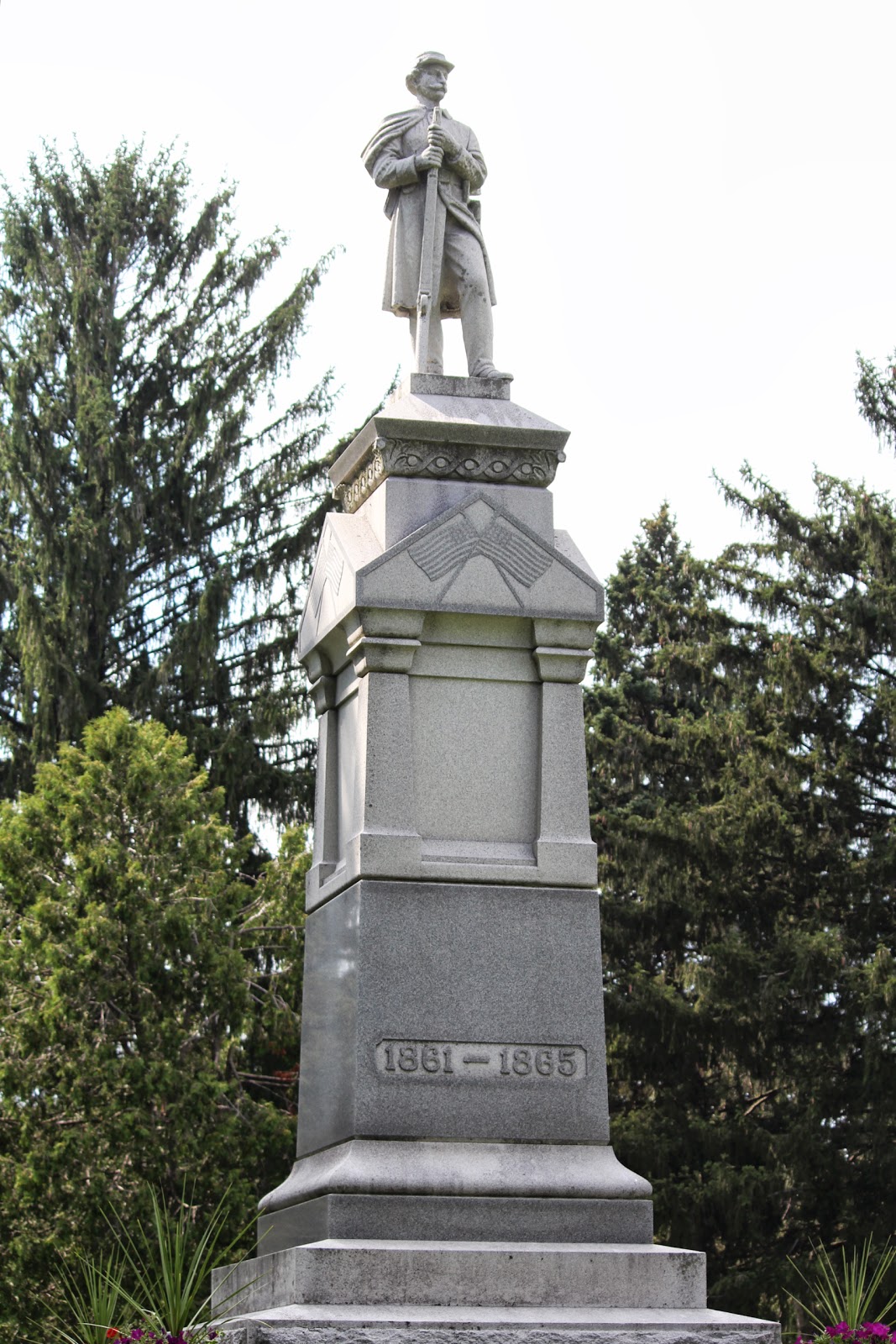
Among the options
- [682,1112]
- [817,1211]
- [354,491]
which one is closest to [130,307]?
[682,1112]

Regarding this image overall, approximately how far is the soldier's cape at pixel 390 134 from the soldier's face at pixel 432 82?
0.24 ft

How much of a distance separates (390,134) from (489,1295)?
17.1ft

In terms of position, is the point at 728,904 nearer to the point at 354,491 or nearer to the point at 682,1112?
the point at 682,1112

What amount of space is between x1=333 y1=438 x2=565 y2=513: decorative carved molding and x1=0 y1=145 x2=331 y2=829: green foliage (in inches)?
648

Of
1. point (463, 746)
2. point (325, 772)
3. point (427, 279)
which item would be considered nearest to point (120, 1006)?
point (325, 772)

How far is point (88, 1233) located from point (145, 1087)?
49.7 inches

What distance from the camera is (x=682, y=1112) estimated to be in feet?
72.1

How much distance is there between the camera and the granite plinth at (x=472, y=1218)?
6691 mm

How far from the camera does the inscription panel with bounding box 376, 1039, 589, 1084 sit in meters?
7.05

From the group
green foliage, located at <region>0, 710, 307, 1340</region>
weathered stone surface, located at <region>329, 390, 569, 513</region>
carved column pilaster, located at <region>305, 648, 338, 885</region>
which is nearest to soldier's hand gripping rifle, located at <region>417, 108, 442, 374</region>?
weathered stone surface, located at <region>329, 390, 569, 513</region>

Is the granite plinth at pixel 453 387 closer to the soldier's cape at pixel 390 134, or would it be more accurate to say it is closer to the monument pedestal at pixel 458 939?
the monument pedestal at pixel 458 939

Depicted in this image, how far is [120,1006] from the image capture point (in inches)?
661

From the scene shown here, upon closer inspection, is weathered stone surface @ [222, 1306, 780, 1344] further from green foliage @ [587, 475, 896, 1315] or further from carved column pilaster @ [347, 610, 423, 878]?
green foliage @ [587, 475, 896, 1315]

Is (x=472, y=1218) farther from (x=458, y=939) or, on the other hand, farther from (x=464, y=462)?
(x=464, y=462)
